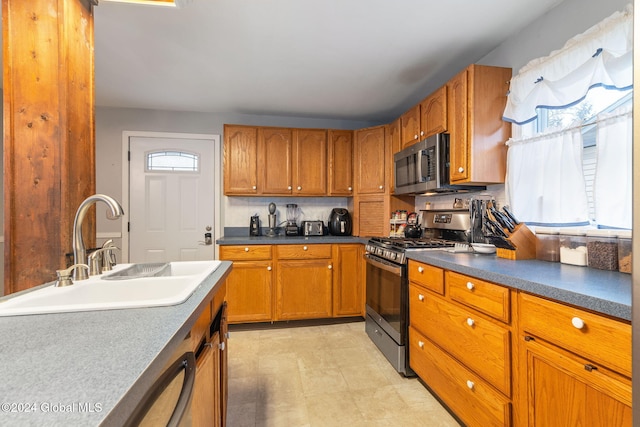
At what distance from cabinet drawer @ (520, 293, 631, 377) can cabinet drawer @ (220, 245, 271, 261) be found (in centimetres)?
215

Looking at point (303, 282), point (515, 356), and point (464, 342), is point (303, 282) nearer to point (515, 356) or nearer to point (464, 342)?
point (464, 342)

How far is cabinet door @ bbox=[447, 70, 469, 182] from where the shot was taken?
193 cm

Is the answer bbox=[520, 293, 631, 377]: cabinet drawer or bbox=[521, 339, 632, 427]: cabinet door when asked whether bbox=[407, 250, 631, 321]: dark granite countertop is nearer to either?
bbox=[520, 293, 631, 377]: cabinet drawer

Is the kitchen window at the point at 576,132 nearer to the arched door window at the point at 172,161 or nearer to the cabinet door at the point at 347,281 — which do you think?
the cabinet door at the point at 347,281

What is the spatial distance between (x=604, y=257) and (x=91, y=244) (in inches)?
92.2

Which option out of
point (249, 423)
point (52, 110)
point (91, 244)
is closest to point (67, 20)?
point (52, 110)

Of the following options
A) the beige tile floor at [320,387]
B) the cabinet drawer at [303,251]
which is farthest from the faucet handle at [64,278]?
the cabinet drawer at [303,251]

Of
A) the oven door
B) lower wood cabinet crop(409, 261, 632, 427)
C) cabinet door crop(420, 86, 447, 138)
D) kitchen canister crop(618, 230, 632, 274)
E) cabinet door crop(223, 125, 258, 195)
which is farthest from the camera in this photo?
cabinet door crop(223, 125, 258, 195)

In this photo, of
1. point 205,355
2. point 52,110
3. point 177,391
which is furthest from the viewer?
point 52,110

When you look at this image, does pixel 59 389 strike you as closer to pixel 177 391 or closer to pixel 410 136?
pixel 177 391

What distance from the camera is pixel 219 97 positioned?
2914mm

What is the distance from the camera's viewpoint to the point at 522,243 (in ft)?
5.35

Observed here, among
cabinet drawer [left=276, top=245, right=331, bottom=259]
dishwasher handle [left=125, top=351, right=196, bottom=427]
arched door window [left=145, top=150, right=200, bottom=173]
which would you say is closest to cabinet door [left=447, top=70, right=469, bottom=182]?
cabinet drawer [left=276, top=245, right=331, bottom=259]

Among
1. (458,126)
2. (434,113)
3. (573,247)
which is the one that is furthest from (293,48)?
A: (573,247)
